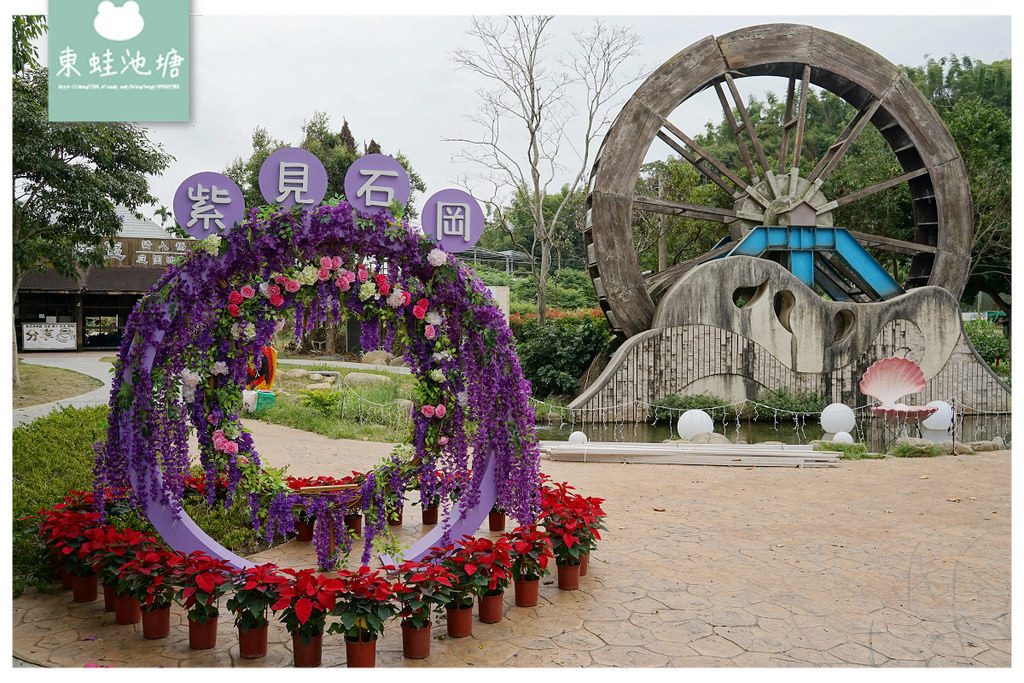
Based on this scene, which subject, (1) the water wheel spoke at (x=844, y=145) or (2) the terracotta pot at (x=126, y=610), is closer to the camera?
(2) the terracotta pot at (x=126, y=610)

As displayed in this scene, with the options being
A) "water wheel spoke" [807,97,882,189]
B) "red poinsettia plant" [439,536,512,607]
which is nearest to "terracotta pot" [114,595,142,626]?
"red poinsettia plant" [439,536,512,607]

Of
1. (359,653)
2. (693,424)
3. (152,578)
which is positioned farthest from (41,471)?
(693,424)

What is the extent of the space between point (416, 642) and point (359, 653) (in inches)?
10.4

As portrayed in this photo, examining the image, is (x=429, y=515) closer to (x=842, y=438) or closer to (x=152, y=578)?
(x=152, y=578)

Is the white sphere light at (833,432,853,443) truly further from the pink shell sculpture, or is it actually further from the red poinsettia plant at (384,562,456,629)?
the red poinsettia plant at (384,562,456,629)

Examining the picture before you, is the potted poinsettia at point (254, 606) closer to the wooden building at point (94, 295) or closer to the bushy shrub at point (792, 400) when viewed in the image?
the bushy shrub at point (792, 400)

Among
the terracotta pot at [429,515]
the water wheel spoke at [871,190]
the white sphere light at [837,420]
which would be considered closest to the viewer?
the terracotta pot at [429,515]

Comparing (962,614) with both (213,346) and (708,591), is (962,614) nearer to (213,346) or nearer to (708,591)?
(708,591)

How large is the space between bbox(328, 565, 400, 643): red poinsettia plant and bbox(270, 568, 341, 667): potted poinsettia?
0.04m

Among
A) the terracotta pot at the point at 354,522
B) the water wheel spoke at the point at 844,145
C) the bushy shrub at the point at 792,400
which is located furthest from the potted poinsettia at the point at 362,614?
the water wheel spoke at the point at 844,145

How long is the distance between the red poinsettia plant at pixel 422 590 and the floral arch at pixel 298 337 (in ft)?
1.33

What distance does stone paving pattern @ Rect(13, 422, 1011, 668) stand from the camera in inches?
133

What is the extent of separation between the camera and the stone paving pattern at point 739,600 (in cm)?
338

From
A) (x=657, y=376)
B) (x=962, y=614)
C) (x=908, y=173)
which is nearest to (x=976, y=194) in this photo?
(x=908, y=173)
